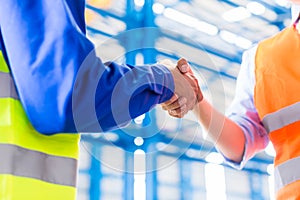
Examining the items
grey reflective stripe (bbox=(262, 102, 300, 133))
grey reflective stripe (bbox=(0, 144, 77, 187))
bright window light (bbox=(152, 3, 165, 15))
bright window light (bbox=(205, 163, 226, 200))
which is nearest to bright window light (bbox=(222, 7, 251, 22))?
bright window light (bbox=(152, 3, 165, 15))

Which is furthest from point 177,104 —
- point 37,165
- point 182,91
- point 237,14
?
point 237,14

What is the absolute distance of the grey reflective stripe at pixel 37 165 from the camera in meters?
0.61

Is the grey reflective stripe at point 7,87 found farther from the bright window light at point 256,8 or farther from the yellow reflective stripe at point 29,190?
the bright window light at point 256,8

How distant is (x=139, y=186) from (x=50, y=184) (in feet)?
4.25

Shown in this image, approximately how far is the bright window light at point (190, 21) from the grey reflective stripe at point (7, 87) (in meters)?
1.58

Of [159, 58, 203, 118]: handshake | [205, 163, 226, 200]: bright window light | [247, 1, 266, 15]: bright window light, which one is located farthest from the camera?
[247, 1, 266, 15]: bright window light

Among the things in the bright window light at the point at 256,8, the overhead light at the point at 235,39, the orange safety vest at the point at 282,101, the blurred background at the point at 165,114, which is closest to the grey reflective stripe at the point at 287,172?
the orange safety vest at the point at 282,101

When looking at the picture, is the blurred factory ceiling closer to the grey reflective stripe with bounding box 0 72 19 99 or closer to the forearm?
the forearm

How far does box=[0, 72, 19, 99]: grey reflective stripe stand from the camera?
2.05 feet

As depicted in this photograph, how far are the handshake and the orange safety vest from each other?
0.48ft

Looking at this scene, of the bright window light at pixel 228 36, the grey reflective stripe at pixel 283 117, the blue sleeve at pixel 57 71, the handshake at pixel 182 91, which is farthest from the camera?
the bright window light at pixel 228 36

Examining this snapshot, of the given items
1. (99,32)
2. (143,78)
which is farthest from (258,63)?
(99,32)

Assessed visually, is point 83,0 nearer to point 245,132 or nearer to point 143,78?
point 143,78

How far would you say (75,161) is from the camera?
2.23 ft
